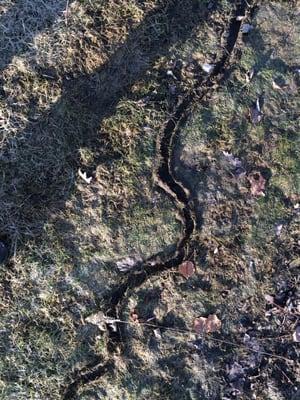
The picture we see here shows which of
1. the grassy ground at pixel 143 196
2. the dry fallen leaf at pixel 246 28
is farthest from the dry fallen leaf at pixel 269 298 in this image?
the dry fallen leaf at pixel 246 28

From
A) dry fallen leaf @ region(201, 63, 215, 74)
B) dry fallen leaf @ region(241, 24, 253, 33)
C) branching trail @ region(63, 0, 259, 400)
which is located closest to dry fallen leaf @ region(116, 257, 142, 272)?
branching trail @ region(63, 0, 259, 400)

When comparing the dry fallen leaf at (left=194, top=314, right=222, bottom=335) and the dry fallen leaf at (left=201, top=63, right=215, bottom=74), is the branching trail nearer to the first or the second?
the dry fallen leaf at (left=201, top=63, right=215, bottom=74)

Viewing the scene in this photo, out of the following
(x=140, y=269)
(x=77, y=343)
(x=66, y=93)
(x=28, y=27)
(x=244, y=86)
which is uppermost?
(x=244, y=86)

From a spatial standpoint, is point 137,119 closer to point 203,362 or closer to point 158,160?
point 158,160

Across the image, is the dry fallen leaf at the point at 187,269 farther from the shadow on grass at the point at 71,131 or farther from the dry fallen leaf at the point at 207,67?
the dry fallen leaf at the point at 207,67

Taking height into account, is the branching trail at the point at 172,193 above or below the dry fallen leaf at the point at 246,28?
below

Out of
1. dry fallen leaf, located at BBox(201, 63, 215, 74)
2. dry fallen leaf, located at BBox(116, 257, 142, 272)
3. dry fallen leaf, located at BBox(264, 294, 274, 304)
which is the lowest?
dry fallen leaf, located at BBox(116, 257, 142, 272)

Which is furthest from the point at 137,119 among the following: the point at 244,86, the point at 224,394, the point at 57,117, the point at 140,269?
the point at 224,394
